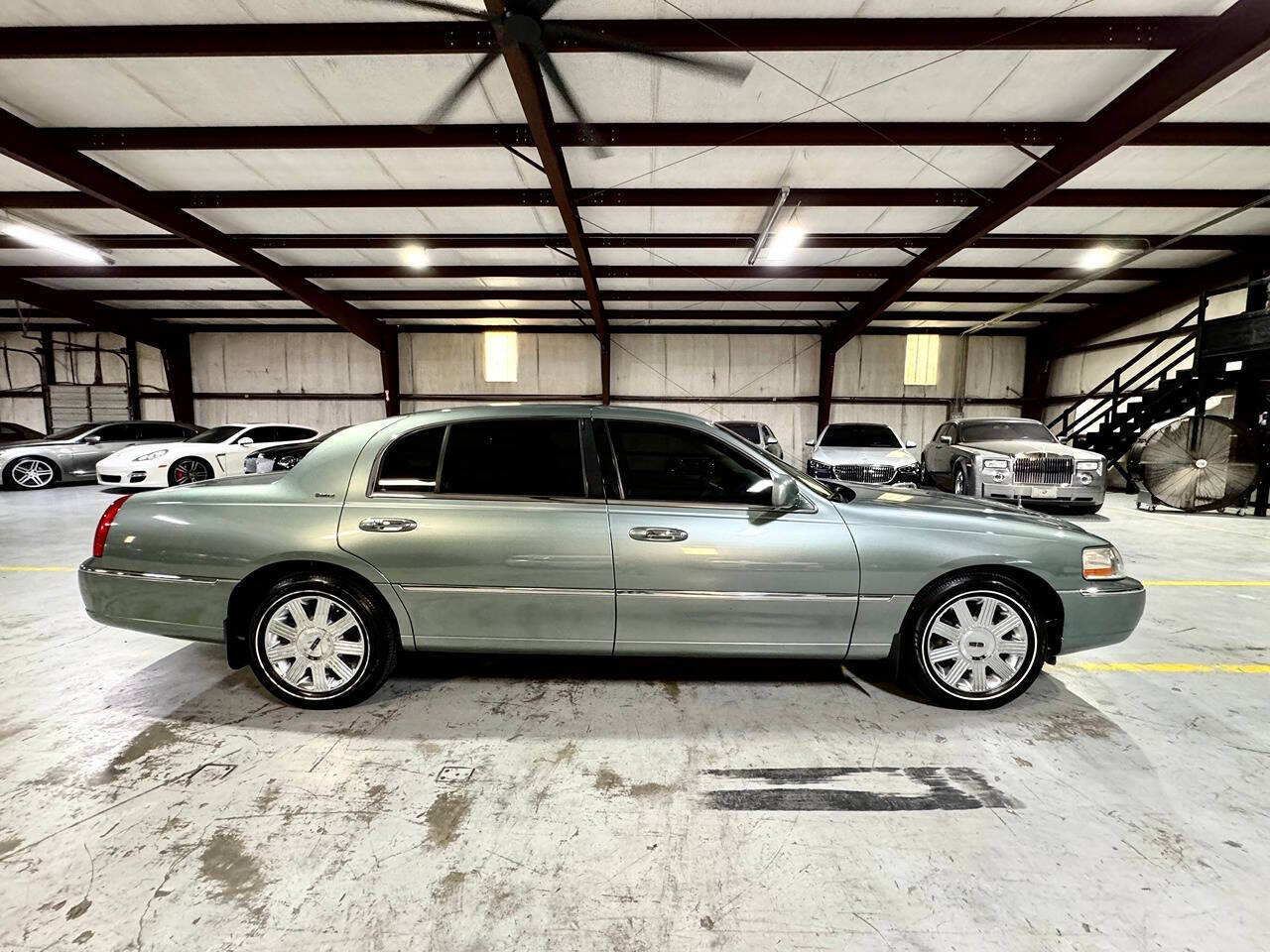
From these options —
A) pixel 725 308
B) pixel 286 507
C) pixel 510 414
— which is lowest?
pixel 286 507

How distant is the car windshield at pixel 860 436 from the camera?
8.52m

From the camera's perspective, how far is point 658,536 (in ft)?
7.14

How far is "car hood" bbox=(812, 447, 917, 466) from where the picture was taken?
749cm

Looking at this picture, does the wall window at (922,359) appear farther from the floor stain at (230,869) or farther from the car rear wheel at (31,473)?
the car rear wheel at (31,473)

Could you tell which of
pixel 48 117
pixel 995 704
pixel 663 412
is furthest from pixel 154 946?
pixel 48 117

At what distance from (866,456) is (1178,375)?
7.13 metres

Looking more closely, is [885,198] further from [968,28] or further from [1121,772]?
[1121,772]

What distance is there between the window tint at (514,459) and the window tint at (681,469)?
22 centimetres

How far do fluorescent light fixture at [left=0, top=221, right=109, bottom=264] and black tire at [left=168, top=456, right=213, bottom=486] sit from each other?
4.57m

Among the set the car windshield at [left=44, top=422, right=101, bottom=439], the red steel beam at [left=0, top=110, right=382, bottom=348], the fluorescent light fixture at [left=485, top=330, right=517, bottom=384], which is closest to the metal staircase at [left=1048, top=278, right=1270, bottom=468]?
the fluorescent light fixture at [left=485, top=330, right=517, bottom=384]

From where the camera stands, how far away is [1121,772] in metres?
1.90

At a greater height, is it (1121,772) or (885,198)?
(885,198)

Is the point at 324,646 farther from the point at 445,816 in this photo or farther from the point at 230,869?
the point at 445,816

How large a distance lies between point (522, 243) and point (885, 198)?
19.6 ft
